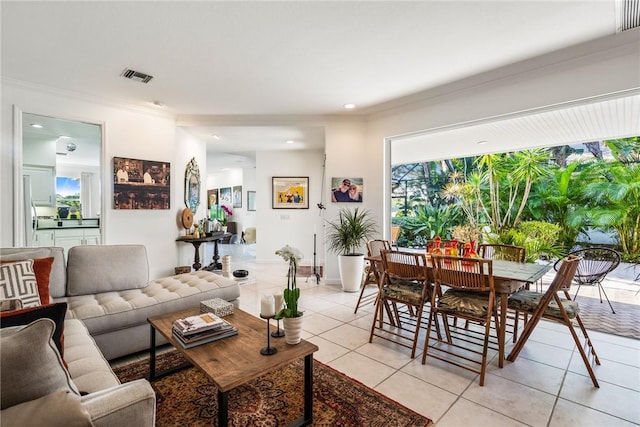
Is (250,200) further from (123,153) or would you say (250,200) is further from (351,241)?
(351,241)

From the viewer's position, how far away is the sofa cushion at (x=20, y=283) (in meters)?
1.81

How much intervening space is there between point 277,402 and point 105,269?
1957 mm

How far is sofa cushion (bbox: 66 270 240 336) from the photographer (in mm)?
2180

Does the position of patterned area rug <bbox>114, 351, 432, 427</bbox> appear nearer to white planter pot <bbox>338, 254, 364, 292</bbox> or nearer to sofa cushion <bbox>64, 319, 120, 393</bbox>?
sofa cushion <bbox>64, 319, 120, 393</bbox>

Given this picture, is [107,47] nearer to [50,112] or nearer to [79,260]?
[50,112]

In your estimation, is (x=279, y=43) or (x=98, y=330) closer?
(x=98, y=330)

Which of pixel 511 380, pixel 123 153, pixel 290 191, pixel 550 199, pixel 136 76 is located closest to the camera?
pixel 511 380

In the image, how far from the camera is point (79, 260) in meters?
2.57

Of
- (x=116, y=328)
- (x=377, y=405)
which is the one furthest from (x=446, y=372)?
(x=116, y=328)

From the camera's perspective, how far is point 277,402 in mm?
1871

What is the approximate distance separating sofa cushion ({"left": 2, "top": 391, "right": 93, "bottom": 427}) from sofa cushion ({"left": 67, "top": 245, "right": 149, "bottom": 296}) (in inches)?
84.8

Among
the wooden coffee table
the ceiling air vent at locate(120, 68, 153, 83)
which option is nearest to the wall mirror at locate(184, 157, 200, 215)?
the ceiling air vent at locate(120, 68, 153, 83)

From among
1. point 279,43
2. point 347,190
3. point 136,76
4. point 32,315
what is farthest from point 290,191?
point 32,315

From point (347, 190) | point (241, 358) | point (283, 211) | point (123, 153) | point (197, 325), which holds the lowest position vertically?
point (241, 358)
